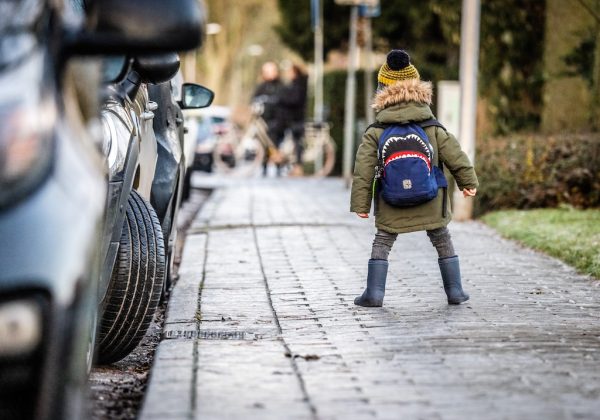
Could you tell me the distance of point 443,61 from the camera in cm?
3159

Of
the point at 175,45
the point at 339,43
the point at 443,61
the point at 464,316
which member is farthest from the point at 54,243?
the point at 339,43

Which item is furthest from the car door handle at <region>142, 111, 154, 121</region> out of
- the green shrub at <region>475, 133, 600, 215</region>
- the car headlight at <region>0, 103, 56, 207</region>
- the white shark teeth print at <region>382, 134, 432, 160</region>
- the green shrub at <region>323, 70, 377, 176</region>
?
the green shrub at <region>323, 70, 377, 176</region>

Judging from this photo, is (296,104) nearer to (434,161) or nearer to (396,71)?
(396,71)

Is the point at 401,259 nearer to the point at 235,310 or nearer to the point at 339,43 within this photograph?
the point at 235,310

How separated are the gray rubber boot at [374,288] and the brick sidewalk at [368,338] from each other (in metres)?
0.10

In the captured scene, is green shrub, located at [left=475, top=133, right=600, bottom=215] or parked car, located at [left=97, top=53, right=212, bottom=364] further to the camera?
green shrub, located at [left=475, top=133, right=600, bottom=215]

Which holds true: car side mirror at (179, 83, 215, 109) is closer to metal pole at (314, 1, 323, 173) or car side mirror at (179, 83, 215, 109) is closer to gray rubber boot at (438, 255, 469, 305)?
gray rubber boot at (438, 255, 469, 305)

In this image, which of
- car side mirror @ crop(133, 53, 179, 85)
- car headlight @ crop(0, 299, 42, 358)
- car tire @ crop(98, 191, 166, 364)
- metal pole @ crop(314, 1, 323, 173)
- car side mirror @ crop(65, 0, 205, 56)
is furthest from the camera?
metal pole @ crop(314, 1, 323, 173)

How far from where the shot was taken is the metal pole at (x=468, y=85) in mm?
15164

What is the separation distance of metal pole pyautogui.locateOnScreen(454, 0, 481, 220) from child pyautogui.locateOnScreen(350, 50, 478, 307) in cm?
707

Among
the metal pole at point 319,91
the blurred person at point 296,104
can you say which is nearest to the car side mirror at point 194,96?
the blurred person at point 296,104

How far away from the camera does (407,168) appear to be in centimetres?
789

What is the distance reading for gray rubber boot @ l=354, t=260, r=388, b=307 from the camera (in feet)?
26.2

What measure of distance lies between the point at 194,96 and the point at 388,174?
5.74 feet
